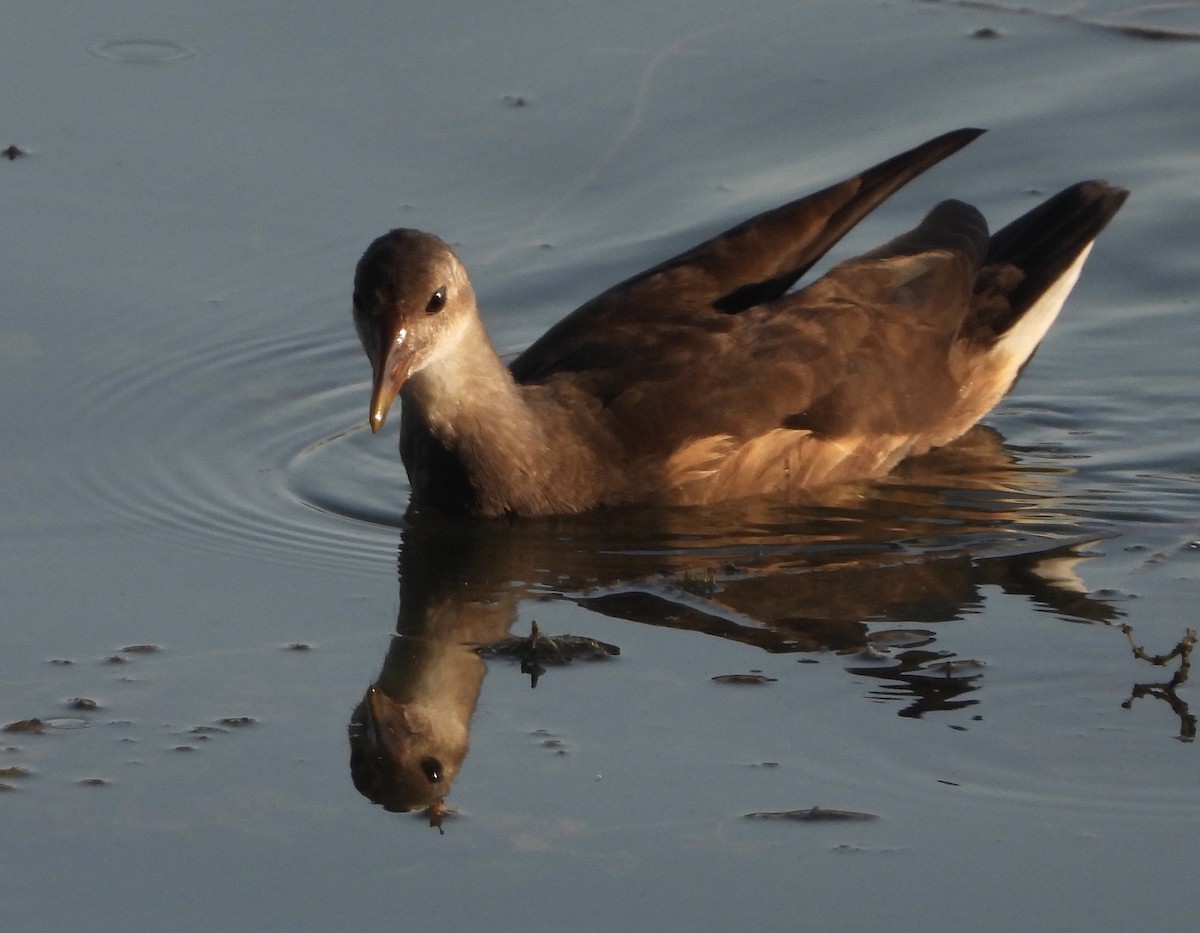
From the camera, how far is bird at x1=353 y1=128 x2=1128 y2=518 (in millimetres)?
8938

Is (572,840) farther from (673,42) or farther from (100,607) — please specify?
(673,42)

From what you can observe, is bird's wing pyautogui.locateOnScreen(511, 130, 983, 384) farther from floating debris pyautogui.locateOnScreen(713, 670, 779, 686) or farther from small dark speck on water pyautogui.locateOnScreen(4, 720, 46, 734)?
small dark speck on water pyautogui.locateOnScreen(4, 720, 46, 734)

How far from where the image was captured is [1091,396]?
Answer: 10.3m

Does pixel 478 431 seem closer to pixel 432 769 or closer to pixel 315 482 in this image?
pixel 315 482

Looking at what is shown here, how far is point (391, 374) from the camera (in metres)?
8.59

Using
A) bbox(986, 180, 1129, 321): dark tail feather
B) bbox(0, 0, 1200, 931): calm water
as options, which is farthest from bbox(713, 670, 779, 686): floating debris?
bbox(986, 180, 1129, 321): dark tail feather

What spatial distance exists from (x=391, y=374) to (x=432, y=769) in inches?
82.7

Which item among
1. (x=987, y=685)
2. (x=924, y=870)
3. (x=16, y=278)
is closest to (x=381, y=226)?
(x=16, y=278)

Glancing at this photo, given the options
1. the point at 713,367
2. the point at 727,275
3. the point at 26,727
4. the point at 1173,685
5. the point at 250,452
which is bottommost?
the point at 1173,685

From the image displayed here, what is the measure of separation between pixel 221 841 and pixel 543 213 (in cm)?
570

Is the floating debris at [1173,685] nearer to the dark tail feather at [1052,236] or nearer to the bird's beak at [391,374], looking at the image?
the bird's beak at [391,374]

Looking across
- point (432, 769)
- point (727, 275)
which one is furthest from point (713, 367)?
point (432, 769)

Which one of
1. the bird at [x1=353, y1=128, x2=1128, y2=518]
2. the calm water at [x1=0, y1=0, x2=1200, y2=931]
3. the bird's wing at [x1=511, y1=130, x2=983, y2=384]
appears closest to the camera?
the calm water at [x1=0, y1=0, x2=1200, y2=931]

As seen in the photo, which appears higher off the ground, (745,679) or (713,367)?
(713,367)
